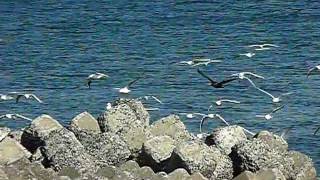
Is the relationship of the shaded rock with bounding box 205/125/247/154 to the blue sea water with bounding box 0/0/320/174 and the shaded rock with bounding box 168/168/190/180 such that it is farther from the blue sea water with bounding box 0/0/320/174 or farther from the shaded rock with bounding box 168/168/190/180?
the blue sea water with bounding box 0/0/320/174

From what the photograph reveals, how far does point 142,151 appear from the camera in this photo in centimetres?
2205

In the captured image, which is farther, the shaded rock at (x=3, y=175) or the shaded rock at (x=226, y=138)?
the shaded rock at (x=226, y=138)

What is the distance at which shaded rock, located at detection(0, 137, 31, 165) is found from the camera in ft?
71.1

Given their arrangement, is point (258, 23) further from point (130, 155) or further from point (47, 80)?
point (130, 155)

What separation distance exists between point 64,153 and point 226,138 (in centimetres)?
324

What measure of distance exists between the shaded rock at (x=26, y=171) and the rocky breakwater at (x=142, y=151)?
20 centimetres

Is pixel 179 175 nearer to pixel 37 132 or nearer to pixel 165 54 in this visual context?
pixel 37 132

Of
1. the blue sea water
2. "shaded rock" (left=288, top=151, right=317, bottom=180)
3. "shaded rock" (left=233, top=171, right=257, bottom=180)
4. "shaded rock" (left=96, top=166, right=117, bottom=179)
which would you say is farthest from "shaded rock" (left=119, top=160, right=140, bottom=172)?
the blue sea water

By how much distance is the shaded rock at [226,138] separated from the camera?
74.3 ft

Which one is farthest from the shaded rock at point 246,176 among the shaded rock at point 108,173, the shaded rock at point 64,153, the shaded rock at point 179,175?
the shaded rock at point 64,153

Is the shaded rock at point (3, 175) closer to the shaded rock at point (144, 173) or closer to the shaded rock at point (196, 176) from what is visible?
the shaded rock at point (144, 173)

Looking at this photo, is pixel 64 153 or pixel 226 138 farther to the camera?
pixel 226 138

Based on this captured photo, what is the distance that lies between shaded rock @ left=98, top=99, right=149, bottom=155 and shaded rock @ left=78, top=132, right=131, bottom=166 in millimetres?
477

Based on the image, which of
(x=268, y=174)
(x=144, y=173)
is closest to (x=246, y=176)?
(x=268, y=174)
